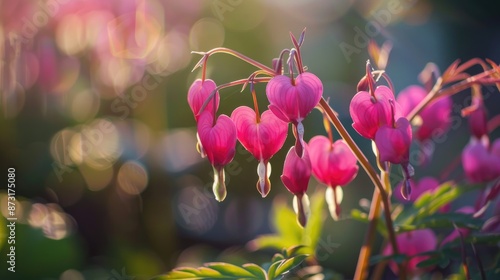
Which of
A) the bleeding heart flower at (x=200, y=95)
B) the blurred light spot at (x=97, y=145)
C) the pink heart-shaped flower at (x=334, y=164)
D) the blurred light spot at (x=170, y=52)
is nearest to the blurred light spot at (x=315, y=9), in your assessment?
the blurred light spot at (x=170, y=52)

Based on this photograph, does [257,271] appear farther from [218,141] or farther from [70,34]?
[70,34]

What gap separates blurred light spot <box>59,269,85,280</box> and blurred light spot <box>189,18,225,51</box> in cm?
103

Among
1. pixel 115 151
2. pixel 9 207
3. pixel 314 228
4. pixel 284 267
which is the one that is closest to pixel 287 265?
pixel 284 267

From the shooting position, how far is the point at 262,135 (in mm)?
858

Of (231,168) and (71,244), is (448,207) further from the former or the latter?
(231,168)

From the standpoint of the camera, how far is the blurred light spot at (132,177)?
186cm

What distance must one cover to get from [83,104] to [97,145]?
0.54 feet

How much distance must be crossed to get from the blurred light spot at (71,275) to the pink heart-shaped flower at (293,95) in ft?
2.64

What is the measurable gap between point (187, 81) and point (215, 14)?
1.47 feet

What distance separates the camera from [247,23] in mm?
2840

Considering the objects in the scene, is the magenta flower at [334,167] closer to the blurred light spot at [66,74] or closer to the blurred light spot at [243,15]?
the blurred light spot at [66,74]

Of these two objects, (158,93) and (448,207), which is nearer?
(448,207)

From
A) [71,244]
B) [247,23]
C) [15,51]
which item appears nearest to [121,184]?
[71,244]

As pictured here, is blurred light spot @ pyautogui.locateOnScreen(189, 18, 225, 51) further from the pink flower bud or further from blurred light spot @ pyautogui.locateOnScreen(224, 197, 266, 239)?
the pink flower bud
